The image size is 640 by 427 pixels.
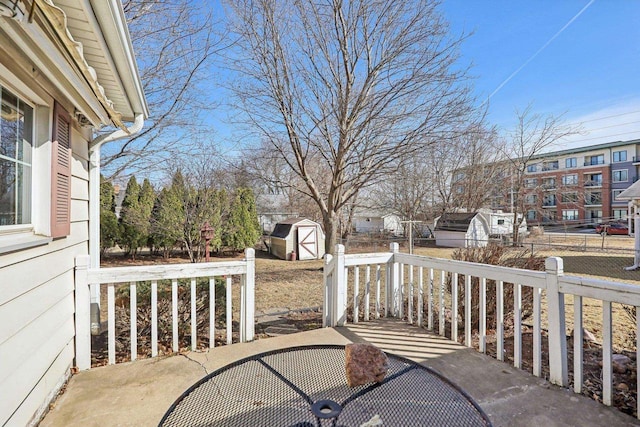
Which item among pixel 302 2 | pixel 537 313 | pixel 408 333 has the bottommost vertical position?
pixel 408 333

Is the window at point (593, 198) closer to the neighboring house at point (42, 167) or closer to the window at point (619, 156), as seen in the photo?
the window at point (619, 156)

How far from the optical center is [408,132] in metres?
7.64

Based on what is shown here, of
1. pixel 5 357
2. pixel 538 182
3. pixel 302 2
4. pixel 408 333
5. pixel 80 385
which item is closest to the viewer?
pixel 5 357

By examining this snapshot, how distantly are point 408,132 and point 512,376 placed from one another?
20.1ft

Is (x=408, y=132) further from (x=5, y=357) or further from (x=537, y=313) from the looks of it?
(x=5, y=357)

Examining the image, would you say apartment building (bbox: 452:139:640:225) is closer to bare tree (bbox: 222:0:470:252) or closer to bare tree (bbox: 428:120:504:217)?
bare tree (bbox: 428:120:504:217)

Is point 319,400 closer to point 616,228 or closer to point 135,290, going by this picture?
point 135,290

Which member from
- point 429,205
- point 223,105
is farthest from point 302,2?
point 429,205

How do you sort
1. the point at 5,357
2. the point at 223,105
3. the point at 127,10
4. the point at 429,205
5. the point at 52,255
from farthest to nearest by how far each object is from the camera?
the point at 429,205, the point at 223,105, the point at 127,10, the point at 52,255, the point at 5,357

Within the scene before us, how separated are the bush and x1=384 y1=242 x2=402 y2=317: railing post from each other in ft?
2.42

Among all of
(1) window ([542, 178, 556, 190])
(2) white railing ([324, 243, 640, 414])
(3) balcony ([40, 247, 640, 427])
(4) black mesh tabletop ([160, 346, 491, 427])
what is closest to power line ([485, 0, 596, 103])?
(2) white railing ([324, 243, 640, 414])

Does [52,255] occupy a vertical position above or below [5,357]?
above

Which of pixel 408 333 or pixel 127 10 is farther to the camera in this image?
pixel 127 10

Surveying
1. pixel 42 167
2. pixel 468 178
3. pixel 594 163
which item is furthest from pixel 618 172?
pixel 42 167
